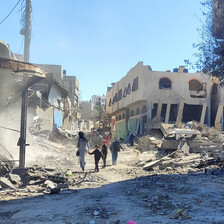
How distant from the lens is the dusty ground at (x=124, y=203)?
13.6 feet

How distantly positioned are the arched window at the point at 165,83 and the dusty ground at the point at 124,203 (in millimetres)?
21878

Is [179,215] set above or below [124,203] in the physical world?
above

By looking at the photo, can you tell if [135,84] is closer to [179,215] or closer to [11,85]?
[11,85]

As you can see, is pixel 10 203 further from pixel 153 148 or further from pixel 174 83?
pixel 174 83

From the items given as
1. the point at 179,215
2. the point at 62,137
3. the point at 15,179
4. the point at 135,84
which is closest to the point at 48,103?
the point at 62,137

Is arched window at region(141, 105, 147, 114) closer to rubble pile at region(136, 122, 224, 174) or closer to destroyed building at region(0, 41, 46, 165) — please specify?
rubble pile at region(136, 122, 224, 174)

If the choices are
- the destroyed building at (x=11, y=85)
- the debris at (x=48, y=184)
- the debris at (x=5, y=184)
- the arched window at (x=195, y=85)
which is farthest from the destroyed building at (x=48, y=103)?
the arched window at (x=195, y=85)

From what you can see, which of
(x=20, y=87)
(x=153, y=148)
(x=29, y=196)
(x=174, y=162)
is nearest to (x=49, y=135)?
(x=153, y=148)

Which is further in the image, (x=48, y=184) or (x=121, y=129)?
(x=121, y=129)

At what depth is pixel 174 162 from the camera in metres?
11.0

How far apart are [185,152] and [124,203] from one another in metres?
9.96

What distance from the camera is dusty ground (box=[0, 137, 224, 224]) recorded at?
4.13m

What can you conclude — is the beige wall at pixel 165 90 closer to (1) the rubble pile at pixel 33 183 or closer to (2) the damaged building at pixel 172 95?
(2) the damaged building at pixel 172 95

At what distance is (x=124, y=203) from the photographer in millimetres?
5168
